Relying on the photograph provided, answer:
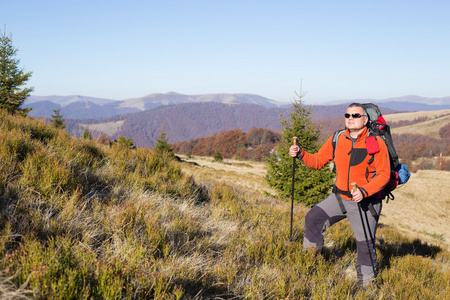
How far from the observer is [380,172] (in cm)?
296

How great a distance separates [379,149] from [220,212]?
2588 millimetres

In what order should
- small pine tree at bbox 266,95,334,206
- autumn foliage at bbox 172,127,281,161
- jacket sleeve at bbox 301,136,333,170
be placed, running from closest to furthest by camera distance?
jacket sleeve at bbox 301,136,333,170 < small pine tree at bbox 266,95,334,206 < autumn foliage at bbox 172,127,281,161

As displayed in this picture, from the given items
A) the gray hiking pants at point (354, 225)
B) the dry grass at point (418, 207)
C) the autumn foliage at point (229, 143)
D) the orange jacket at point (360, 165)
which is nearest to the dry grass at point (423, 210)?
the dry grass at point (418, 207)

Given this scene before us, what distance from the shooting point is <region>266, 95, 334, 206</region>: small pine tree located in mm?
11156

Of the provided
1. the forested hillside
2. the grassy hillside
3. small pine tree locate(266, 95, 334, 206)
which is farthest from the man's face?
the forested hillside

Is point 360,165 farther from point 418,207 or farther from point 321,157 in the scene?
point 418,207

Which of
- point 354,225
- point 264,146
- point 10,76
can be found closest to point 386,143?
point 354,225

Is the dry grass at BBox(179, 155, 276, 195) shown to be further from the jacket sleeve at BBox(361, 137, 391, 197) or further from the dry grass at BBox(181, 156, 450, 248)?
the jacket sleeve at BBox(361, 137, 391, 197)

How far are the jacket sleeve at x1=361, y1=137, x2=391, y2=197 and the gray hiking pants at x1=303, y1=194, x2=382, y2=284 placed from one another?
0.33 metres

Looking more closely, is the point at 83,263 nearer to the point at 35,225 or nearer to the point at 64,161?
the point at 35,225

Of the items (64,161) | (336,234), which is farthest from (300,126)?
(64,161)

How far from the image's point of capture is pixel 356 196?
2863 millimetres

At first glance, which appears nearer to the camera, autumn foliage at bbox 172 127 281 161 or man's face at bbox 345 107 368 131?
man's face at bbox 345 107 368 131

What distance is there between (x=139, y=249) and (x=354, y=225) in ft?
8.46
